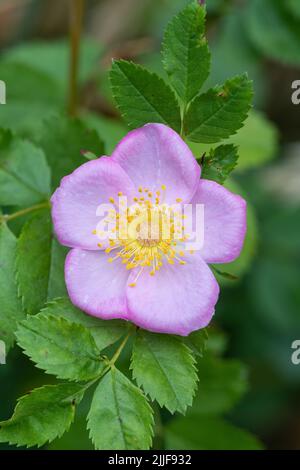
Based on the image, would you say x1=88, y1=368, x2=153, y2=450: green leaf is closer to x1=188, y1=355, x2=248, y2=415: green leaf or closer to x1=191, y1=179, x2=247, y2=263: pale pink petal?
x1=191, y1=179, x2=247, y2=263: pale pink petal

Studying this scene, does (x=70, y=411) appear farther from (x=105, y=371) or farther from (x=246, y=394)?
(x=246, y=394)

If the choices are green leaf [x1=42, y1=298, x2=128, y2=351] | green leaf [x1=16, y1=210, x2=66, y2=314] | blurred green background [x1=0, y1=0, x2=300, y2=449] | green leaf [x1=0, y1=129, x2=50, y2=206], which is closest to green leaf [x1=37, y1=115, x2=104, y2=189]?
green leaf [x1=0, y1=129, x2=50, y2=206]

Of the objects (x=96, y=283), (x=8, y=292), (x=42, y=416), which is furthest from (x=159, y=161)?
(x=42, y=416)

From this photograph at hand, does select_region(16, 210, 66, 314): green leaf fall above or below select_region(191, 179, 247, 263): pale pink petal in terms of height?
below

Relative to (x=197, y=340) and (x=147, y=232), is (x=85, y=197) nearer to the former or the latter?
(x=147, y=232)

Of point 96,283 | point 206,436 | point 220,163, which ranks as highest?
point 220,163
